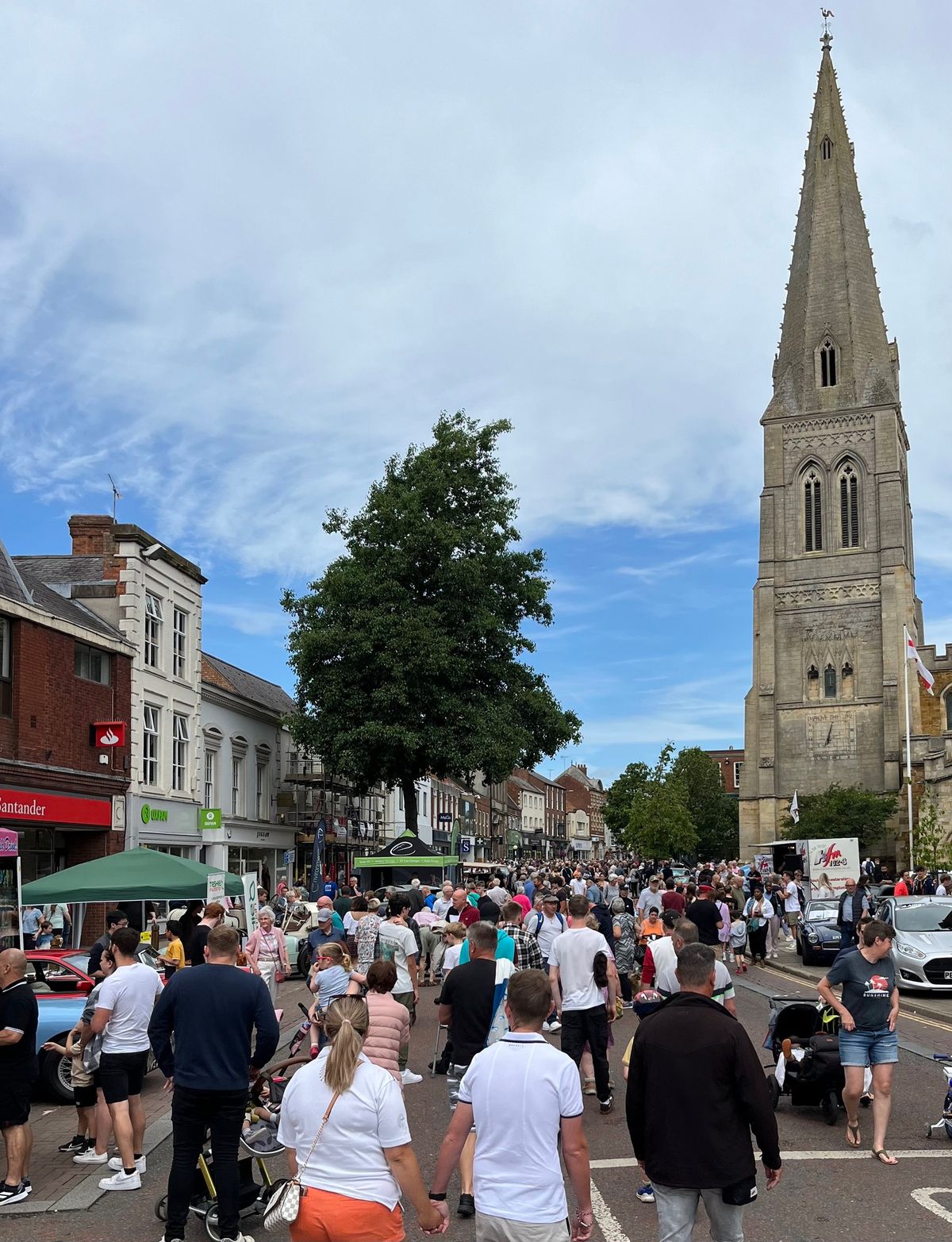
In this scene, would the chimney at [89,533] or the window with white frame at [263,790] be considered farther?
the window with white frame at [263,790]

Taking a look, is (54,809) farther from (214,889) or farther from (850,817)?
(850,817)

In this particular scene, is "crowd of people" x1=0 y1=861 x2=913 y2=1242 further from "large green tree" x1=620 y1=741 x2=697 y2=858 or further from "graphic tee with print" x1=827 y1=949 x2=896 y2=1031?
"large green tree" x1=620 y1=741 x2=697 y2=858

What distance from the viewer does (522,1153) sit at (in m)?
4.41

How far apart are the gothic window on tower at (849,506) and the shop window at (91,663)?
57027 mm

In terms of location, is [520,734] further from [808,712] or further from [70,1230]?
[808,712]

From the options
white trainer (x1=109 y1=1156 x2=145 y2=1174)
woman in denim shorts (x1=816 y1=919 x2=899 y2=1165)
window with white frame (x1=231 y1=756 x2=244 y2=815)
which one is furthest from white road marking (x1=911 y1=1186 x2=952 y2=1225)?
window with white frame (x1=231 y1=756 x2=244 y2=815)

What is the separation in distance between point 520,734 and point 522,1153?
34.5 metres

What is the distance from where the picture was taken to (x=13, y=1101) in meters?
7.82

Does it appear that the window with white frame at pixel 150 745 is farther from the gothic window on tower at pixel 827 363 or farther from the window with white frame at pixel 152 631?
the gothic window on tower at pixel 827 363

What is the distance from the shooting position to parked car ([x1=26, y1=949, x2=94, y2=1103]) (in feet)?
37.2

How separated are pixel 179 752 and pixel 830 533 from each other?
174 ft

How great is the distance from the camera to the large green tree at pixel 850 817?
205 feet

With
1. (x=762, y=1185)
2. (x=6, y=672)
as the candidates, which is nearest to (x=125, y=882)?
(x=6, y=672)

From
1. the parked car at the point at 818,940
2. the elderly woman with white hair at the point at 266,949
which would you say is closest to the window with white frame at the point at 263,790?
the parked car at the point at 818,940
